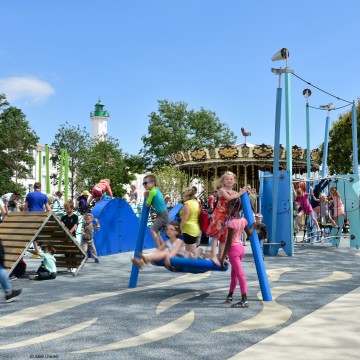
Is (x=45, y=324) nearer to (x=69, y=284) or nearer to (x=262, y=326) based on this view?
(x=262, y=326)

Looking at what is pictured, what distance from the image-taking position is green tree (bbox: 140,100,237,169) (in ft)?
206

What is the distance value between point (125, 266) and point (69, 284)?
2845 mm

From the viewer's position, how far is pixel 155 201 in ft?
28.1

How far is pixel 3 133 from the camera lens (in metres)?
53.8

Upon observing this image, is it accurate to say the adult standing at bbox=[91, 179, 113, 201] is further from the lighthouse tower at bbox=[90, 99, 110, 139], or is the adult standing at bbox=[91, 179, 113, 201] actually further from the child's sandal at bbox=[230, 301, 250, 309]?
the lighthouse tower at bbox=[90, 99, 110, 139]

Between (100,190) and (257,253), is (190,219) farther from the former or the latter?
(100,190)

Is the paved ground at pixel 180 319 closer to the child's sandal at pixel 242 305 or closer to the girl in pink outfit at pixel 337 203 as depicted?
the child's sandal at pixel 242 305

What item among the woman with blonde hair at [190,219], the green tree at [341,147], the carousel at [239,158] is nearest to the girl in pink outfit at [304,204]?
the woman with blonde hair at [190,219]

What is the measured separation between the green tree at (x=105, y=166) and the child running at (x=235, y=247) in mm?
52569

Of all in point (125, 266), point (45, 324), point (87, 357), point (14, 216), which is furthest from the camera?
point (125, 266)

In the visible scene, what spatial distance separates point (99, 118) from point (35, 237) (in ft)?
325

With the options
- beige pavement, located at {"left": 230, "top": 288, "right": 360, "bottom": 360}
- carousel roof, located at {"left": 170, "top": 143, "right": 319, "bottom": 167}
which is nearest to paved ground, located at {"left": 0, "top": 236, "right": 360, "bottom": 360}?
beige pavement, located at {"left": 230, "top": 288, "right": 360, "bottom": 360}

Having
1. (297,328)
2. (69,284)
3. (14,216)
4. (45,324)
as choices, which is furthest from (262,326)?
(14,216)

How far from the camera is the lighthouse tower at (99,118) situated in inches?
4149
